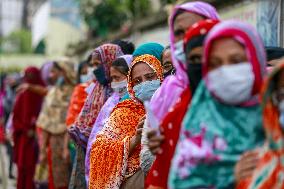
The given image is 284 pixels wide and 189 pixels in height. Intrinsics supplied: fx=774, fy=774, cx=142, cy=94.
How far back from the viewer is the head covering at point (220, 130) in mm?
2727

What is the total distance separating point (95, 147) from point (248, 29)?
214 centimetres

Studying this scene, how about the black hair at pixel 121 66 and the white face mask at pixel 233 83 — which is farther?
the black hair at pixel 121 66

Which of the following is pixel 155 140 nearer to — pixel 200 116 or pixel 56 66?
pixel 200 116

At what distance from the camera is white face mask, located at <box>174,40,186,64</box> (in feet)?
10.2

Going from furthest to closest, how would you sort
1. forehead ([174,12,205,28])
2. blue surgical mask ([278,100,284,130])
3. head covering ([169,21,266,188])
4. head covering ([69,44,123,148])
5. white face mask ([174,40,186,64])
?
head covering ([69,44,123,148]) → forehead ([174,12,205,28]) → white face mask ([174,40,186,64]) → head covering ([169,21,266,188]) → blue surgical mask ([278,100,284,130])

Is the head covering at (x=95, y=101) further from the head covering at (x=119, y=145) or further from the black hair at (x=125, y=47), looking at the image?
the head covering at (x=119, y=145)

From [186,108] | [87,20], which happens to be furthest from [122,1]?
[186,108]

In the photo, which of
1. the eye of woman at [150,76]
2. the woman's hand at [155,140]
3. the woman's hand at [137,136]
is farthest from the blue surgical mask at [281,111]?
the eye of woman at [150,76]

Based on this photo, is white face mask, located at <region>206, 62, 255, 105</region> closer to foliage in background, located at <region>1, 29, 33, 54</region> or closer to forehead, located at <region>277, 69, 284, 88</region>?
forehead, located at <region>277, 69, 284, 88</region>

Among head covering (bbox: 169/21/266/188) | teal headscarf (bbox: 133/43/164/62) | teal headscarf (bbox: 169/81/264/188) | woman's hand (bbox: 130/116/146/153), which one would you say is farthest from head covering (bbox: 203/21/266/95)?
teal headscarf (bbox: 133/43/164/62)

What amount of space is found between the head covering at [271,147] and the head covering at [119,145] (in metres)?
1.83

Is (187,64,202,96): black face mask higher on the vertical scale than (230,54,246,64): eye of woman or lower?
lower

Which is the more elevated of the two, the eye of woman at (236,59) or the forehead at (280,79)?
the eye of woman at (236,59)

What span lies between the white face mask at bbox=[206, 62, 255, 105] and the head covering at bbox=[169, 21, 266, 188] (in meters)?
0.04
